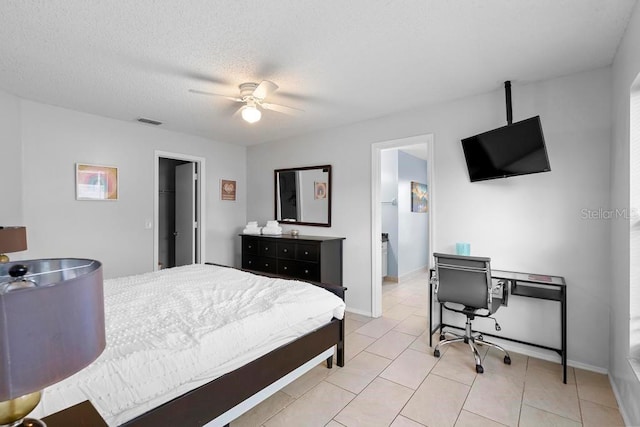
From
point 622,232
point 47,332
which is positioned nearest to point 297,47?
point 47,332

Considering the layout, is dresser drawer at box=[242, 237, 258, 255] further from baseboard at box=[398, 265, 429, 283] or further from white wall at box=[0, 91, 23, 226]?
baseboard at box=[398, 265, 429, 283]

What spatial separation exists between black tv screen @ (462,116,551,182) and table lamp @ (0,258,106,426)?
9.76 ft

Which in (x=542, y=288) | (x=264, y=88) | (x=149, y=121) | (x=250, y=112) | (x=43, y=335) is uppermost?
(x=149, y=121)

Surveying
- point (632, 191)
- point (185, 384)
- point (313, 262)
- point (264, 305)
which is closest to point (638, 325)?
point (632, 191)

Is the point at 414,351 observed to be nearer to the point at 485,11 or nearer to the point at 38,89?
the point at 485,11

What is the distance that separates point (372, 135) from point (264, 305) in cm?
266

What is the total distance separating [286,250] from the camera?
170 inches

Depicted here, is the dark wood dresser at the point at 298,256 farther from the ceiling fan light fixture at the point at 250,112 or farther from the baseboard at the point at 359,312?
the ceiling fan light fixture at the point at 250,112

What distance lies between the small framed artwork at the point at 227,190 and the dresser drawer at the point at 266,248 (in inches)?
44.0

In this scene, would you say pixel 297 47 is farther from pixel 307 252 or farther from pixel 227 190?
pixel 227 190

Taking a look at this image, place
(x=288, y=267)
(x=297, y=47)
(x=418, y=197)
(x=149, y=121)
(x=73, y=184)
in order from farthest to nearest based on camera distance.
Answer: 1. (x=418, y=197)
2. (x=288, y=267)
3. (x=149, y=121)
4. (x=73, y=184)
5. (x=297, y=47)

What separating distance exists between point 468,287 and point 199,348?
2.19 m

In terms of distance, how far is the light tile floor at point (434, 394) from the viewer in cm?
201

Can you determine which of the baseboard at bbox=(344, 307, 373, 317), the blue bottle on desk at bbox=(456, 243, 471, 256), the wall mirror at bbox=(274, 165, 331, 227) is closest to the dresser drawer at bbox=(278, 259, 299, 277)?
the wall mirror at bbox=(274, 165, 331, 227)
